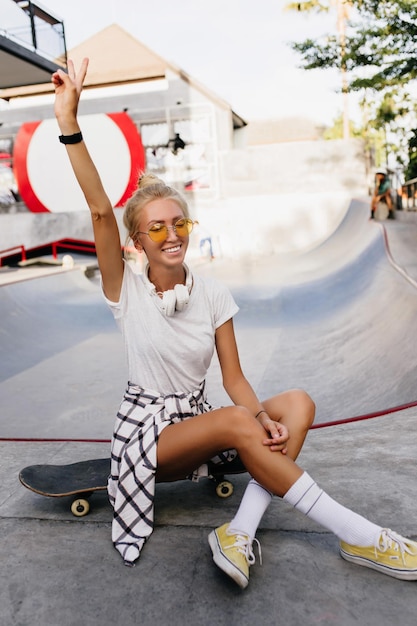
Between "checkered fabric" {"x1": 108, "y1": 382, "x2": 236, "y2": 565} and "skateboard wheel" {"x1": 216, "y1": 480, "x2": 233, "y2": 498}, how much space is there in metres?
0.44

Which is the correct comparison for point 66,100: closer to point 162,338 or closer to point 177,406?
point 162,338

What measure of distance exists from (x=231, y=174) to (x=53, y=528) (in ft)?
73.3

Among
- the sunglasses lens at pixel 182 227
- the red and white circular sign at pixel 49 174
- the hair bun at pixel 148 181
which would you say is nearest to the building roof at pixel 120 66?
the red and white circular sign at pixel 49 174

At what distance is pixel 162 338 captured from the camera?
2.22m

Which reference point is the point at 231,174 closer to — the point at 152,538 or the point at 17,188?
the point at 17,188

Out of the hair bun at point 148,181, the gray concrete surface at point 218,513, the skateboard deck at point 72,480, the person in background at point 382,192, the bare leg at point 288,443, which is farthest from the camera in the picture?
the person in background at point 382,192

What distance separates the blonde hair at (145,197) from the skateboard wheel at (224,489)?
1.14m

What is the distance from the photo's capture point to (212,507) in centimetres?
248

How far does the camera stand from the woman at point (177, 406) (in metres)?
1.97

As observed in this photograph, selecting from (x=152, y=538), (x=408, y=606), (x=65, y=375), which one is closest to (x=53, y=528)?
(x=152, y=538)

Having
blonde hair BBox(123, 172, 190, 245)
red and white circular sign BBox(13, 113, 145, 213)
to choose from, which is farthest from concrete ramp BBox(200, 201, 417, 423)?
red and white circular sign BBox(13, 113, 145, 213)

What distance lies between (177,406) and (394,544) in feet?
2.93

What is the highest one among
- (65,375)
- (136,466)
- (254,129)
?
(254,129)

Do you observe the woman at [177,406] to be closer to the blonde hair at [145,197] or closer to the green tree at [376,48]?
the blonde hair at [145,197]
